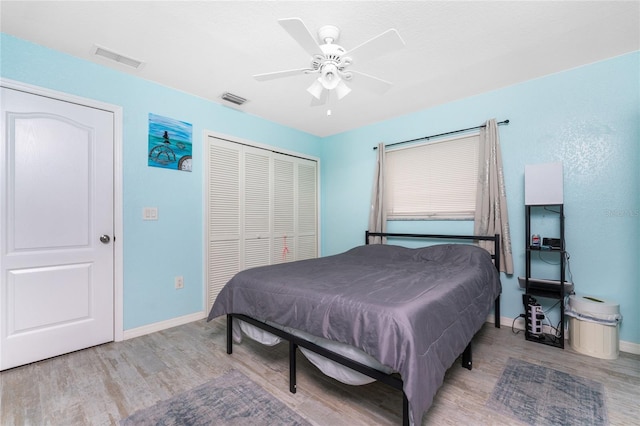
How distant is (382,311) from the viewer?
56.7 inches

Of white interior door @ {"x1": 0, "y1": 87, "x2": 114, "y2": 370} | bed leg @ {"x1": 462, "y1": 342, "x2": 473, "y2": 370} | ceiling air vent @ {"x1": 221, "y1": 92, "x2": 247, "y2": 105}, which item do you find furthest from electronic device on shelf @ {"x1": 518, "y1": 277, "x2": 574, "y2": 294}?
white interior door @ {"x1": 0, "y1": 87, "x2": 114, "y2": 370}

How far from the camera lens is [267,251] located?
3.93 metres

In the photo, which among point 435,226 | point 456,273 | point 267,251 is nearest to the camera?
point 456,273

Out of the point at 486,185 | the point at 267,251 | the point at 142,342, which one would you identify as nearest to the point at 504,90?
the point at 486,185

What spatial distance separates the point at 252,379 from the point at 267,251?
208cm

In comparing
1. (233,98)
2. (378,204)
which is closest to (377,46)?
(233,98)

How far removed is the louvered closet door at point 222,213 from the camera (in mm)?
3299

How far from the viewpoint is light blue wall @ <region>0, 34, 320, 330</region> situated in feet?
7.51

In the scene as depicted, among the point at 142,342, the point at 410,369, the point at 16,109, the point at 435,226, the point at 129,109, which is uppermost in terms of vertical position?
the point at 129,109

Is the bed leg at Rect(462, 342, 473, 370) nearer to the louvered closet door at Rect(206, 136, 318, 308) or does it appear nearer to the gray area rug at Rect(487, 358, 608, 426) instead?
the gray area rug at Rect(487, 358, 608, 426)

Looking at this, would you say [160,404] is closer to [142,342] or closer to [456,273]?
[142,342]

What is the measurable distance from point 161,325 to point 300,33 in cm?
295

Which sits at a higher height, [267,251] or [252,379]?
[267,251]

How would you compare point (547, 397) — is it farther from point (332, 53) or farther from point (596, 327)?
point (332, 53)
